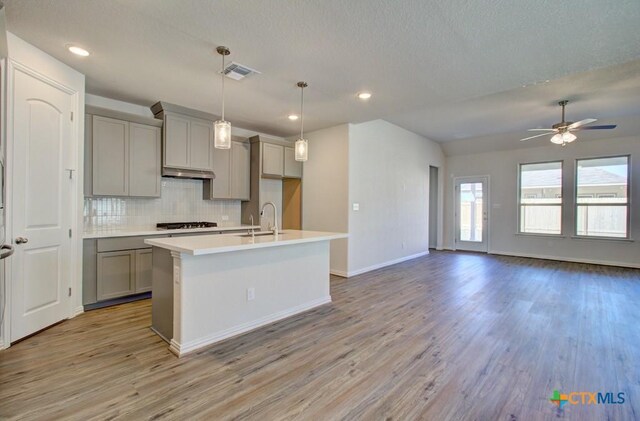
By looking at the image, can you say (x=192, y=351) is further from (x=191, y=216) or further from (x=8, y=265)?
(x=191, y=216)

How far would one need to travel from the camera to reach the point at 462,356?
2.54 meters

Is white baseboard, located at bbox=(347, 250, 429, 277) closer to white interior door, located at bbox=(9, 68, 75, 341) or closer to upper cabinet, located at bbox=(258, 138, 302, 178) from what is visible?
upper cabinet, located at bbox=(258, 138, 302, 178)

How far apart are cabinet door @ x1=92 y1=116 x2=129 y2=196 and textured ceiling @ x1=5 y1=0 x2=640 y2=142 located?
46 centimetres

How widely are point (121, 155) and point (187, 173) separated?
87 cm

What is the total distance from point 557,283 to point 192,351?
5.58 metres

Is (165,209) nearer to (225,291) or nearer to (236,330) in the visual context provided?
(225,291)

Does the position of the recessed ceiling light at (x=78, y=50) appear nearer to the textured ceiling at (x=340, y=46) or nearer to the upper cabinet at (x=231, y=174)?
the textured ceiling at (x=340, y=46)

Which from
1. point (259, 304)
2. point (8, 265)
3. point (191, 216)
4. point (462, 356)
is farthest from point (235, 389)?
point (191, 216)

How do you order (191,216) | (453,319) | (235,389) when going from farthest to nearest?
(191,216) < (453,319) < (235,389)

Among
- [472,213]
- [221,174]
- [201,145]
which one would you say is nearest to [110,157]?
[201,145]

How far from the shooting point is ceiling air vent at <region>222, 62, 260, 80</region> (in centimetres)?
301

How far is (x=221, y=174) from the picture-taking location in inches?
197

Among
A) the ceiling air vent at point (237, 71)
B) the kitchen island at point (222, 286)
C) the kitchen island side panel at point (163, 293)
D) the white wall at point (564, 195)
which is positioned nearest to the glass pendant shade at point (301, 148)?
the ceiling air vent at point (237, 71)

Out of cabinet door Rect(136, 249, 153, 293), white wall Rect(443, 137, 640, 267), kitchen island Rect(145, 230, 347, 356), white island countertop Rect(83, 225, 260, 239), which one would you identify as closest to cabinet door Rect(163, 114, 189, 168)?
white island countertop Rect(83, 225, 260, 239)
